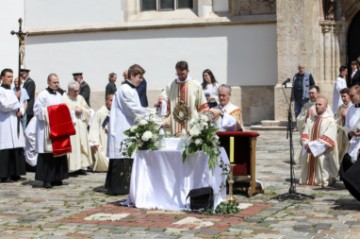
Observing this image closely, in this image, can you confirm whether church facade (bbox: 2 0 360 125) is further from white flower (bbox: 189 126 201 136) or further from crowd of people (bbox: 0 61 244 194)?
white flower (bbox: 189 126 201 136)

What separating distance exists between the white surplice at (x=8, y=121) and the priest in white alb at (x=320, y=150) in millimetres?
4593

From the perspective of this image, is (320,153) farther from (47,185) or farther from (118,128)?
(47,185)

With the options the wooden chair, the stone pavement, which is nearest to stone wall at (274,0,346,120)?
the stone pavement

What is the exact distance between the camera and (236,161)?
437 inches

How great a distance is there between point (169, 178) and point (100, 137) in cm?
472

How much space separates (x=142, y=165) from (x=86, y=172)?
4.40m

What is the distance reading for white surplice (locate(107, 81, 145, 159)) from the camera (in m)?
11.2

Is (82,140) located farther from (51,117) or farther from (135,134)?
(135,134)

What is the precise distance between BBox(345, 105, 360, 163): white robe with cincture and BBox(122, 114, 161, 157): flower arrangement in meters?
2.45

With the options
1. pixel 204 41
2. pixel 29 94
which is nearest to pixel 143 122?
pixel 29 94

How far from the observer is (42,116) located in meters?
12.3

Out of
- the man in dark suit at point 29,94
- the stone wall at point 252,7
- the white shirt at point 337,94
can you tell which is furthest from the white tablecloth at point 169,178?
the stone wall at point 252,7

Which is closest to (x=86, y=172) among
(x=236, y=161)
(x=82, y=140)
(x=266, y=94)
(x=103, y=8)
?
(x=82, y=140)

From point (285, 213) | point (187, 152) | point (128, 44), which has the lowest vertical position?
point (285, 213)
